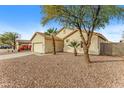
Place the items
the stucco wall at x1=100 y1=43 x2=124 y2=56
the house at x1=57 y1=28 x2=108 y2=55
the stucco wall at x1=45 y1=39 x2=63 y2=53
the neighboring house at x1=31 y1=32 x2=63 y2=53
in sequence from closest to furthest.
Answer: the stucco wall at x1=100 y1=43 x2=124 y2=56, the house at x1=57 y1=28 x2=108 y2=55, the neighboring house at x1=31 y1=32 x2=63 y2=53, the stucco wall at x1=45 y1=39 x2=63 y2=53

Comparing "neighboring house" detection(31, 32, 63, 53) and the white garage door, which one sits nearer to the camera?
"neighboring house" detection(31, 32, 63, 53)

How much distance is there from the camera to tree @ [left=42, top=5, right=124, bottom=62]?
1011 centimetres

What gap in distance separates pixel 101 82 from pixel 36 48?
41.6 ft

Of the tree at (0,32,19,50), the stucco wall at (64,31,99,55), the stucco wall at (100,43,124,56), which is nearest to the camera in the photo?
the tree at (0,32,19,50)

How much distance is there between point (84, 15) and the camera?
34.8 ft

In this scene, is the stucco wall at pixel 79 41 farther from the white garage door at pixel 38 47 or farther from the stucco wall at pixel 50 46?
the white garage door at pixel 38 47

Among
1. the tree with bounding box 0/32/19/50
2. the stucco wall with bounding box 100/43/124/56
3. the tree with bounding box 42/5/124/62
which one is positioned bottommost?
the stucco wall with bounding box 100/43/124/56

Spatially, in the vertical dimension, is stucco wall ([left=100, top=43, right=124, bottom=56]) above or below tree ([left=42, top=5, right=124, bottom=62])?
below

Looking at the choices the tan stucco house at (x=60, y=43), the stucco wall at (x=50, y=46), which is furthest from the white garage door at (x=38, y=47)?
the stucco wall at (x=50, y=46)

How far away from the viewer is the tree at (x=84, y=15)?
33.2 feet

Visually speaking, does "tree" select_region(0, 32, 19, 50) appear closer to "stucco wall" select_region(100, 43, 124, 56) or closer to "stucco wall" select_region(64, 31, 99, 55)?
"stucco wall" select_region(64, 31, 99, 55)

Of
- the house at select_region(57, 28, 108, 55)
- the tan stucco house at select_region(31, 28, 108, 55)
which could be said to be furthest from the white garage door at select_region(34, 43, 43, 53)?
the house at select_region(57, 28, 108, 55)
